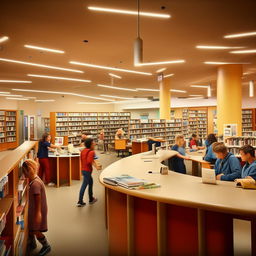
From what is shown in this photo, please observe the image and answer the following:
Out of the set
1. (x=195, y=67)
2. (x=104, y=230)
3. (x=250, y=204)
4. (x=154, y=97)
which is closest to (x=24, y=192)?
(x=104, y=230)

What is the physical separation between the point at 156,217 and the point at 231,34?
461 cm

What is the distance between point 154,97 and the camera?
65.4 ft

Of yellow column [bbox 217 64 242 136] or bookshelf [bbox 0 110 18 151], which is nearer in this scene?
yellow column [bbox 217 64 242 136]

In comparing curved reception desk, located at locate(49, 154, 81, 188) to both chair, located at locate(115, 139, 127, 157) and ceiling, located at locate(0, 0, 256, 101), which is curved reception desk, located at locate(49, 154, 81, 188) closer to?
ceiling, located at locate(0, 0, 256, 101)

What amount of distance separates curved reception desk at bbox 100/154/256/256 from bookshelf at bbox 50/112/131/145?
10.6m

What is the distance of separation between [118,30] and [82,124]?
420 inches

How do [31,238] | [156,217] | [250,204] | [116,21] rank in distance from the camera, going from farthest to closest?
[116,21], [31,238], [156,217], [250,204]

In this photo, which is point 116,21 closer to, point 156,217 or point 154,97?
point 156,217

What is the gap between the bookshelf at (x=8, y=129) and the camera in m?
14.8

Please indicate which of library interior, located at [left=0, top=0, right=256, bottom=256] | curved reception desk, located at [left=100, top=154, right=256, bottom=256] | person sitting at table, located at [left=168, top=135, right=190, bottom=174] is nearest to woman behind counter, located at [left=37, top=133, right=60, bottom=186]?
library interior, located at [left=0, top=0, right=256, bottom=256]

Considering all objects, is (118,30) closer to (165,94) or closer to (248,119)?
(165,94)

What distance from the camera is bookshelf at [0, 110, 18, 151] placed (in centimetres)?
1475

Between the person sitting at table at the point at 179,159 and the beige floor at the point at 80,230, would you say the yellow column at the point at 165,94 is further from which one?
the beige floor at the point at 80,230

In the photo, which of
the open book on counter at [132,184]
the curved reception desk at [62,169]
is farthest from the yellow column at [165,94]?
the open book on counter at [132,184]
